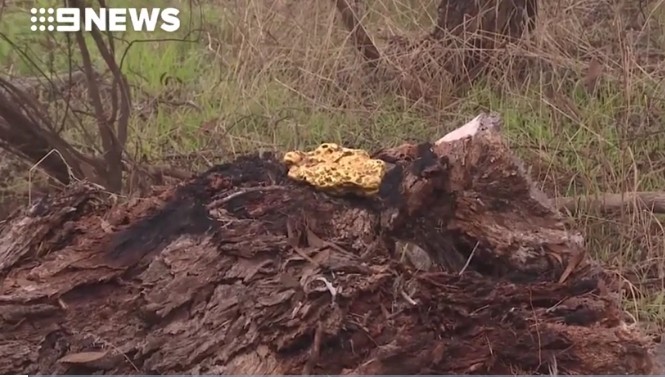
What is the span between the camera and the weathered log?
1.74 metres

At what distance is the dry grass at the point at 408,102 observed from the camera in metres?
3.14

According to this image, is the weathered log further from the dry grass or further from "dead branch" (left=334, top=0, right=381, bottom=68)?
"dead branch" (left=334, top=0, right=381, bottom=68)

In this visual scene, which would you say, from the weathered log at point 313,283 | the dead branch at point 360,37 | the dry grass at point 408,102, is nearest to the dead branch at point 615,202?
the dry grass at point 408,102

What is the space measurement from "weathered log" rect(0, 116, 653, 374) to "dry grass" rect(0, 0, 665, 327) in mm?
974

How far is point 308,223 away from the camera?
1.90 meters

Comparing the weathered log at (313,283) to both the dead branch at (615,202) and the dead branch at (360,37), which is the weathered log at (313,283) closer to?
the dead branch at (615,202)

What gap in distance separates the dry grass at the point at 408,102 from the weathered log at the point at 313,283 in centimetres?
97

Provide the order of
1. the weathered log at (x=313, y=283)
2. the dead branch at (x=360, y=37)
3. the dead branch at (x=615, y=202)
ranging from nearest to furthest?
the weathered log at (x=313, y=283) → the dead branch at (x=615, y=202) → the dead branch at (x=360, y=37)

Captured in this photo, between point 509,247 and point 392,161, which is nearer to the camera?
point 509,247

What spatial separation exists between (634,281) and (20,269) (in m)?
1.71

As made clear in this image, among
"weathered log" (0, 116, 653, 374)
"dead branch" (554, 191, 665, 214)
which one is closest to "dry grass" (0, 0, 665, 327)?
"dead branch" (554, 191, 665, 214)

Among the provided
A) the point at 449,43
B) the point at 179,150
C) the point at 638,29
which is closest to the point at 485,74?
the point at 449,43

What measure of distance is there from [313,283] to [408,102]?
79.4 inches

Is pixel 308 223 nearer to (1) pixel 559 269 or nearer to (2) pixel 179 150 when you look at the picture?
(1) pixel 559 269
